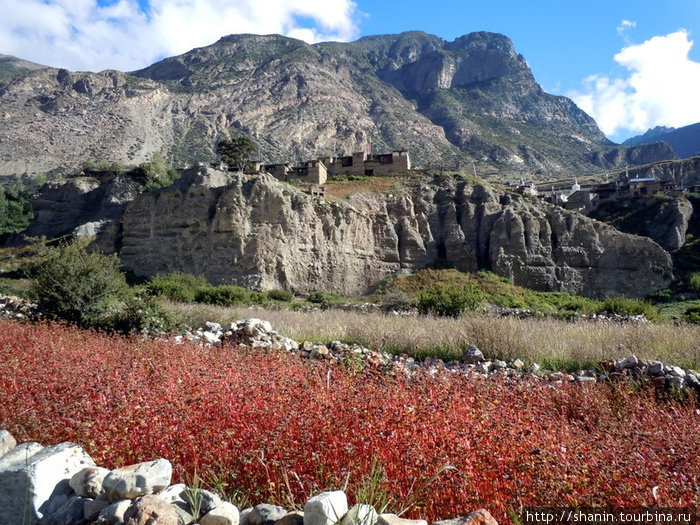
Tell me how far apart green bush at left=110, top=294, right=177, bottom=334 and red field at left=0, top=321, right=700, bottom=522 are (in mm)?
4442

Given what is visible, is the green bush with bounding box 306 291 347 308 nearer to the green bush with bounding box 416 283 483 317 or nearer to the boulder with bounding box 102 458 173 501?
the green bush with bounding box 416 283 483 317

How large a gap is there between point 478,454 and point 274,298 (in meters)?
23.5

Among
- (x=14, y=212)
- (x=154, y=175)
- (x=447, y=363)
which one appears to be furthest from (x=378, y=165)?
(x=14, y=212)

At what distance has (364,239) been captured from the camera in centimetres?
3334

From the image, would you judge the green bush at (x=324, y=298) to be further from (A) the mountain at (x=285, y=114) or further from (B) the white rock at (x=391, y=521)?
(A) the mountain at (x=285, y=114)

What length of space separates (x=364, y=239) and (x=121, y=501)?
3097 centimetres

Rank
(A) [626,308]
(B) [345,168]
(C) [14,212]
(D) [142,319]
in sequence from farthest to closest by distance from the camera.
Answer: (C) [14,212] < (B) [345,168] < (A) [626,308] < (D) [142,319]

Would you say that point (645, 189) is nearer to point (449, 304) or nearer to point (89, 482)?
point (449, 304)

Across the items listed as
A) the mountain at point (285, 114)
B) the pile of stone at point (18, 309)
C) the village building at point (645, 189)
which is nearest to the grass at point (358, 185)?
the pile of stone at point (18, 309)

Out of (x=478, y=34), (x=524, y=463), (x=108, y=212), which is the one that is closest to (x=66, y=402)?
(x=524, y=463)

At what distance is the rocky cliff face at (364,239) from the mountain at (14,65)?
157983 mm

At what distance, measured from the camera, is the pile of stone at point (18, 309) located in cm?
1109

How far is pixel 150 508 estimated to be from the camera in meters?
2.49

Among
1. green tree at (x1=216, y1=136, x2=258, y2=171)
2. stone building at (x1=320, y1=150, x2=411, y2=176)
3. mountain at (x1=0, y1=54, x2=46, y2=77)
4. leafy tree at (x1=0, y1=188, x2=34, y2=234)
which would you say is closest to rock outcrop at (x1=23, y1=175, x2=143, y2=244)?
leafy tree at (x1=0, y1=188, x2=34, y2=234)
